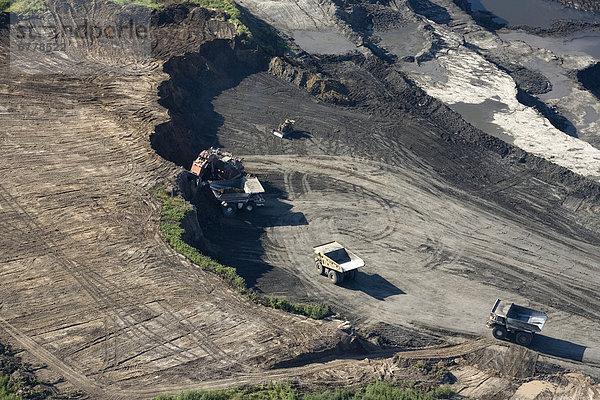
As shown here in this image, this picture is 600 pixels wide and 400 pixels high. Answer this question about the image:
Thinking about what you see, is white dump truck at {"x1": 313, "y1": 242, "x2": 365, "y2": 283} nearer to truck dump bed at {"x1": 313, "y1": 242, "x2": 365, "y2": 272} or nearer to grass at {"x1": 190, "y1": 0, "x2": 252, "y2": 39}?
truck dump bed at {"x1": 313, "y1": 242, "x2": 365, "y2": 272}

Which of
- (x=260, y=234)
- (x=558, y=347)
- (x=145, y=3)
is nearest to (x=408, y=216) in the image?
(x=260, y=234)

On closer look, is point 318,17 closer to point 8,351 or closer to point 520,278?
point 520,278

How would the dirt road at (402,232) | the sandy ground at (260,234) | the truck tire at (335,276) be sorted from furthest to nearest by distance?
the truck tire at (335,276) < the dirt road at (402,232) < the sandy ground at (260,234)

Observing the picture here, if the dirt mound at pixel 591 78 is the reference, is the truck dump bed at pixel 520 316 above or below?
below

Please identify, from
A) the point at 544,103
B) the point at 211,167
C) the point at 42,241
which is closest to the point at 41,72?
the point at 211,167

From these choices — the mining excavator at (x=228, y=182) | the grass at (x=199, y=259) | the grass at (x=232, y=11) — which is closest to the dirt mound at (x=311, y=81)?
the grass at (x=232, y=11)

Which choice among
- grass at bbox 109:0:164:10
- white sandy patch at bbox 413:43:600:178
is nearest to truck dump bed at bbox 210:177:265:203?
white sandy patch at bbox 413:43:600:178

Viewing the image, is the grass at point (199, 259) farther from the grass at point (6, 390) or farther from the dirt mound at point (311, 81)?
the dirt mound at point (311, 81)
